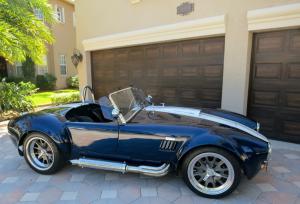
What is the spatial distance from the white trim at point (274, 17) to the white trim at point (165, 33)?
59 centimetres

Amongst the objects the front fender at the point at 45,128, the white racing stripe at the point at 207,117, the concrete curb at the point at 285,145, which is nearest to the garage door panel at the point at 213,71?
the concrete curb at the point at 285,145

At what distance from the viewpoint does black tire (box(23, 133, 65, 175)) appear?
3.00 meters

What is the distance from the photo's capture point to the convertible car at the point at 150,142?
2420 millimetres

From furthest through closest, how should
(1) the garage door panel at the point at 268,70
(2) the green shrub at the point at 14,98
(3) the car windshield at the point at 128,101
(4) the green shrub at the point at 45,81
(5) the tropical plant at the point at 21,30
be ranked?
(4) the green shrub at the point at 45,81 < (2) the green shrub at the point at 14,98 < (5) the tropical plant at the point at 21,30 < (1) the garage door panel at the point at 268,70 < (3) the car windshield at the point at 128,101

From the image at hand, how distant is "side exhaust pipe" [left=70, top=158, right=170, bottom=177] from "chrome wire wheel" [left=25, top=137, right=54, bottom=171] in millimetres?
456

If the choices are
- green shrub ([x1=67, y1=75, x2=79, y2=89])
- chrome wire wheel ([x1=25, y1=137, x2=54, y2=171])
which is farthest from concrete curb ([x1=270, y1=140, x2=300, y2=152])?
green shrub ([x1=67, y1=75, x2=79, y2=89])

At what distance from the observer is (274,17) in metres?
4.02

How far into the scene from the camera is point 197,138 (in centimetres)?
246

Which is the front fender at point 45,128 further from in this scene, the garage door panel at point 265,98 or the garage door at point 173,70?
the garage door panel at point 265,98

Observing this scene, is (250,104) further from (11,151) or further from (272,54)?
(11,151)

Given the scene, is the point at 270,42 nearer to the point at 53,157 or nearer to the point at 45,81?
the point at 53,157

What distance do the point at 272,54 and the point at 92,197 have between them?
13.4ft

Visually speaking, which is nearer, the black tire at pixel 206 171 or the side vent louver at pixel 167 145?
the black tire at pixel 206 171

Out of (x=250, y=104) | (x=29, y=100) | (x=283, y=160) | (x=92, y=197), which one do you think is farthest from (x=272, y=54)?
(x=29, y=100)
